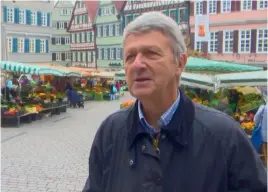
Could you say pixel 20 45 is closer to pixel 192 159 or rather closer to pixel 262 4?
pixel 262 4

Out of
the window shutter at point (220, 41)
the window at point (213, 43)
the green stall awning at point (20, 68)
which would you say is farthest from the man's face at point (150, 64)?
the window at point (213, 43)

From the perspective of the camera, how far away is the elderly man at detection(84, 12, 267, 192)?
1632mm

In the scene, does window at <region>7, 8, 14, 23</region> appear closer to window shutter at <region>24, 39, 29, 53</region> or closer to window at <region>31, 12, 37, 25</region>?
window at <region>31, 12, 37, 25</region>

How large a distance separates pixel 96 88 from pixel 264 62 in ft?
42.2

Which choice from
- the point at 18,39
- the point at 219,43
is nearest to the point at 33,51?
the point at 18,39

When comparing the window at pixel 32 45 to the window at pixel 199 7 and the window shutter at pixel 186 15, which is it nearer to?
the window shutter at pixel 186 15

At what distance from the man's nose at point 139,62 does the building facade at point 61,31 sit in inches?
A: 2034

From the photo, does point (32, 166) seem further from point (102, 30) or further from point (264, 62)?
point (102, 30)

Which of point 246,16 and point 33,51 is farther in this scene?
point 33,51

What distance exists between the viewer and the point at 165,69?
1.71m

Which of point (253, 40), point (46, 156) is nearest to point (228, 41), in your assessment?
point (253, 40)

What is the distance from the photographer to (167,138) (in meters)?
1.68

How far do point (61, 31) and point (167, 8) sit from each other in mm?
21169

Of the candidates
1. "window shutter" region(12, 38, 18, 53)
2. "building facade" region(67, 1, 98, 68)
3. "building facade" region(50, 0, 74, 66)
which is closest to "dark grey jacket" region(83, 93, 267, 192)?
"window shutter" region(12, 38, 18, 53)
